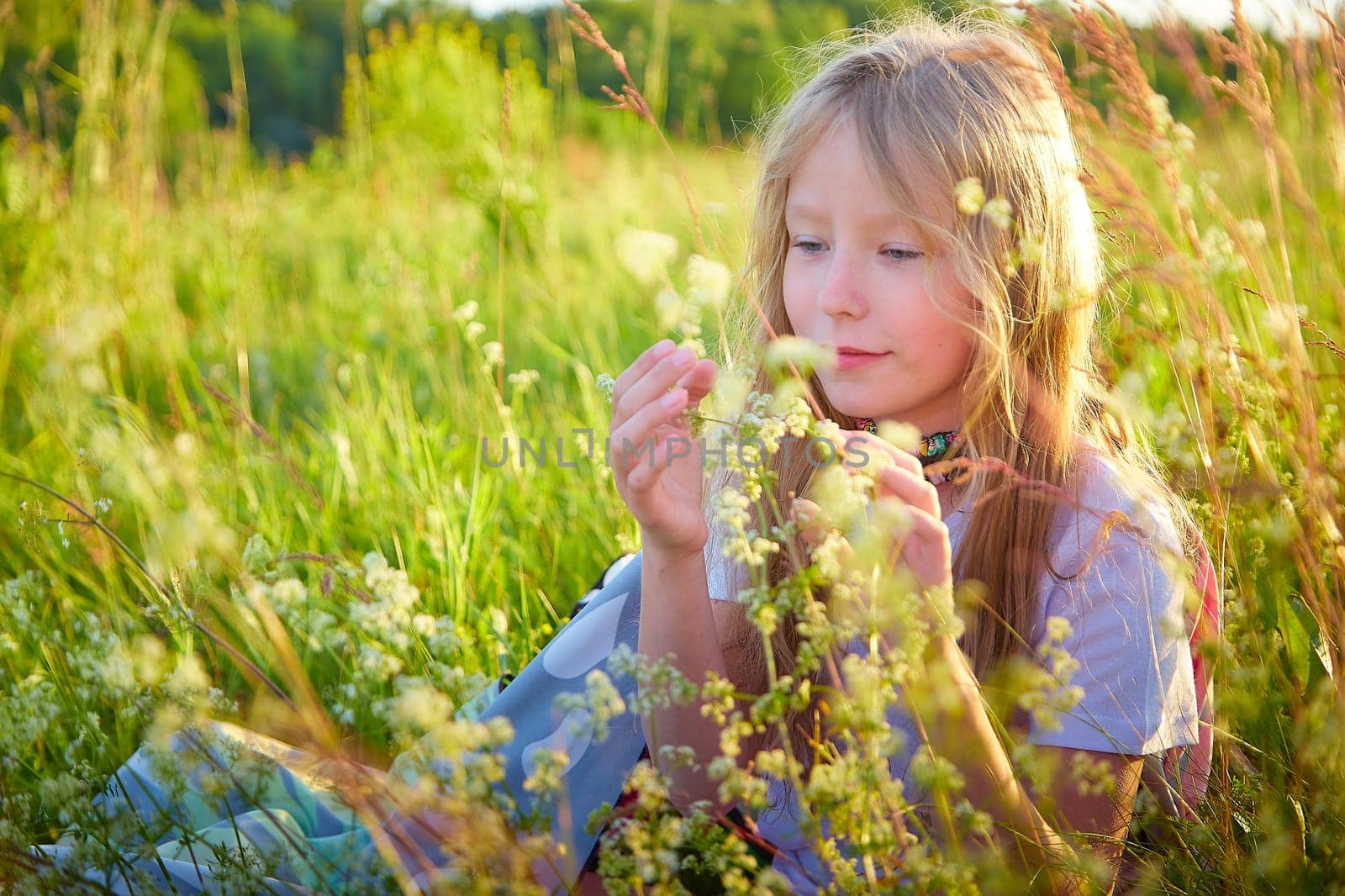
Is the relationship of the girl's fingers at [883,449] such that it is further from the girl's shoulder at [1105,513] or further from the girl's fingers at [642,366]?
the girl's shoulder at [1105,513]

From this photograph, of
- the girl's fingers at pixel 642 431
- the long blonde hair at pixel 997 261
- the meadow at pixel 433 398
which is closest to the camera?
the meadow at pixel 433 398

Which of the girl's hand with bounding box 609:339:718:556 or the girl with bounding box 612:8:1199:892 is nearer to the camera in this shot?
the girl's hand with bounding box 609:339:718:556

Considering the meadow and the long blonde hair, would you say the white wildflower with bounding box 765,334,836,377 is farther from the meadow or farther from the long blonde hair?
the long blonde hair

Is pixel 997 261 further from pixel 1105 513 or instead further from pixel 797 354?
pixel 797 354

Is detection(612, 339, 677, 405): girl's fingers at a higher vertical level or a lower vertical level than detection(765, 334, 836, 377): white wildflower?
lower

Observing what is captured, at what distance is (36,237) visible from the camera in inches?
156

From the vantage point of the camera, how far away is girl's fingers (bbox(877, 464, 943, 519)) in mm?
1166

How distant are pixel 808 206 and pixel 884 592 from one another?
956 millimetres

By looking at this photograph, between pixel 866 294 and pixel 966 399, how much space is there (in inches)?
10.3

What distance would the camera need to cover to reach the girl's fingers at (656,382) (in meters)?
1.39

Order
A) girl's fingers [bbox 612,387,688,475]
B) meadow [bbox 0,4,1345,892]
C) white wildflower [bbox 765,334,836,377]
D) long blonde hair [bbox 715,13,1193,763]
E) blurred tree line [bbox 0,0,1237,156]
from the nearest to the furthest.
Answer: white wildflower [bbox 765,334,836,377]
meadow [bbox 0,4,1345,892]
girl's fingers [bbox 612,387,688,475]
long blonde hair [bbox 715,13,1193,763]
blurred tree line [bbox 0,0,1237,156]

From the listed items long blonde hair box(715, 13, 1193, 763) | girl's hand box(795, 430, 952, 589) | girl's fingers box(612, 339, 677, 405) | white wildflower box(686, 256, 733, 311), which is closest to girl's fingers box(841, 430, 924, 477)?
girl's hand box(795, 430, 952, 589)

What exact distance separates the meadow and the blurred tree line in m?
0.24

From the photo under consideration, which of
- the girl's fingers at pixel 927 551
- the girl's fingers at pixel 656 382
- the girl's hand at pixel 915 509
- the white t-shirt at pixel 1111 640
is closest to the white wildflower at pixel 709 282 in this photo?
the girl's fingers at pixel 656 382
